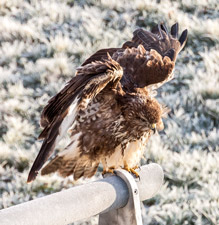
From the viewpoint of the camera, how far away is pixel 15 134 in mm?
6168

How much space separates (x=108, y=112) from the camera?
4.14 meters

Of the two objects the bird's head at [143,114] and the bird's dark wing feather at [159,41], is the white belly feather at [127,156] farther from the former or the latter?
the bird's dark wing feather at [159,41]

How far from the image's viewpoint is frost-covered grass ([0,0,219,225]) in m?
5.43

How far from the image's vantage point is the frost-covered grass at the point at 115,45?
543 centimetres

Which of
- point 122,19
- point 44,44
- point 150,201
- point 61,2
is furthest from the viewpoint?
point 61,2

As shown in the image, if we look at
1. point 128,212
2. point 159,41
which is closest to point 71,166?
point 159,41

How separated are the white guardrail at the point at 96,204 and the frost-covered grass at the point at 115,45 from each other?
232cm

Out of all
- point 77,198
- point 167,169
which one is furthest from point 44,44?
point 77,198

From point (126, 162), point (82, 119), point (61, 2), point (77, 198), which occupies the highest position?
point (77, 198)

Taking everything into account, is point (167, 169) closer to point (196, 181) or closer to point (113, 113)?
point (196, 181)

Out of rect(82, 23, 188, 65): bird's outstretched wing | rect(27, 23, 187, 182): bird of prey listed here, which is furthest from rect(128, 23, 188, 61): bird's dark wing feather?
rect(27, 23, 187, 182): bird of prey

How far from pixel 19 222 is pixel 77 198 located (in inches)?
15.7

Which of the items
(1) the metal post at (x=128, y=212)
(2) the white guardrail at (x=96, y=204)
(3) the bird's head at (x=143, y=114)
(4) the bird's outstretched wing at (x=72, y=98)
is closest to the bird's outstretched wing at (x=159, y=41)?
(3) the bird's head at (x=143, y=114)

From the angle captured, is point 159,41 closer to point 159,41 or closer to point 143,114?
point 159,41
